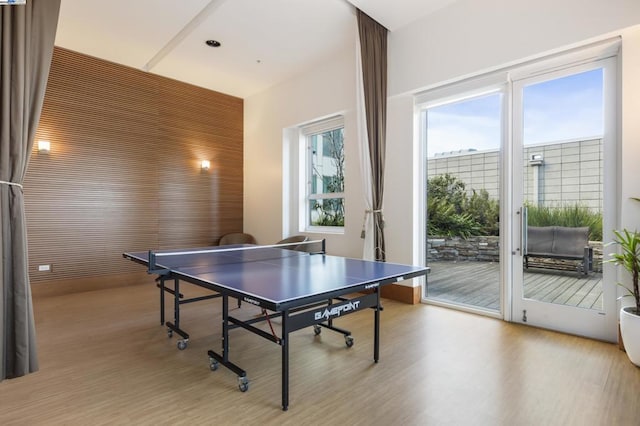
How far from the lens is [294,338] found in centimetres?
317

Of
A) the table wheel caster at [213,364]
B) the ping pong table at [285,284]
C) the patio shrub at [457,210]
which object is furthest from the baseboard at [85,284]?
the patio shrub at [457,210]

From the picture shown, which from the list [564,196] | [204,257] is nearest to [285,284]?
[204,257]

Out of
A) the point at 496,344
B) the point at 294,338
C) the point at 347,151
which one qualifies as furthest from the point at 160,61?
the point at 496,344

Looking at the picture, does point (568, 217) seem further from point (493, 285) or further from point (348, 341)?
point (348, 341)

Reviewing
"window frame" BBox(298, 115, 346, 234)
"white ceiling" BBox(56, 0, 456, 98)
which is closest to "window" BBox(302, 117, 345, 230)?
"window frame" BBox(298, 115, 346, 234)

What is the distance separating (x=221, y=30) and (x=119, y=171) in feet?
9.41

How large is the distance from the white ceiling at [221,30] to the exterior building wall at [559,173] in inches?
77.0

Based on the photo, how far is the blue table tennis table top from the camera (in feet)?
6.20

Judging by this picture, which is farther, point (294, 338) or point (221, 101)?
point (221, 101)

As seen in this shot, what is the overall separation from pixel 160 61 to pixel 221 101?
152cm

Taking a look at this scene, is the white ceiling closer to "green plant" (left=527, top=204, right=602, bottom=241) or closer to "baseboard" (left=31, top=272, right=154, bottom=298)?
"green plant" (left=527, top=204, right=602, bottom=241)

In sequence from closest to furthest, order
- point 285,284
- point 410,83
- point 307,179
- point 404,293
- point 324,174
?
1. point 285,284
2. point 410,83
3. point 404,293
4. point 324,174
5. point 307,179

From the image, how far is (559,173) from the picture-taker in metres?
3.34

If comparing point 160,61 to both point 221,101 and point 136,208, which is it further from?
point 136,208
